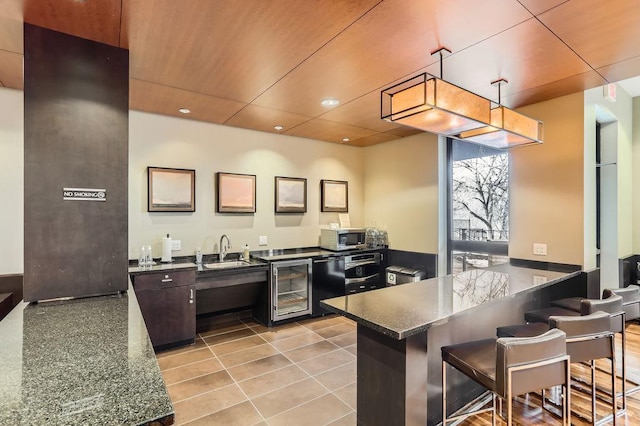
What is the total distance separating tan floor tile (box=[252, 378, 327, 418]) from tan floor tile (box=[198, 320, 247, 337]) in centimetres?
153

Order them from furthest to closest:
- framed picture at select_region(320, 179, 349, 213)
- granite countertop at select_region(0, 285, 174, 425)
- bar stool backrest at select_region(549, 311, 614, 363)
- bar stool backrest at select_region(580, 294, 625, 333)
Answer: framed picture at select_region(320, 179, 349, 213)
bar stool backrest at select_region(580, 294, 625, 333)
bar stool backrest at select_region(549, 311, 614, 363)
granite countertop at select_region(0, 285, 174, 425)

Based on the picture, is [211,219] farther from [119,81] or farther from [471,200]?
[471,200]

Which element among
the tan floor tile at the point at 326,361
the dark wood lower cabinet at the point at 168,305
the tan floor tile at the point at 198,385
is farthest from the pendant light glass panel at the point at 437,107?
the dark wood lower cabinet at the point at 168,305

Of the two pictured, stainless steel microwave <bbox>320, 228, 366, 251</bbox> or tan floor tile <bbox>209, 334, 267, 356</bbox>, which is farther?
stainless steel microwave <bbox>320, 228, 366, 251</bbox>

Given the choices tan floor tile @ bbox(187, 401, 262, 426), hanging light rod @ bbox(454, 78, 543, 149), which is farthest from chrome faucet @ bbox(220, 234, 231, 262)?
hanging light rod @ bbox(454, 78, 543, 149)

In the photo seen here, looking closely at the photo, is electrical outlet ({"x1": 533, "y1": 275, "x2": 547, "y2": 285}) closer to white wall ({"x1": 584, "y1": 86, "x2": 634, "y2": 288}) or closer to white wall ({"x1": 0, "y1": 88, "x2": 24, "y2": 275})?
white wall ({"x1": 584, "y1": 86, "x2": 634, "y2": 288})

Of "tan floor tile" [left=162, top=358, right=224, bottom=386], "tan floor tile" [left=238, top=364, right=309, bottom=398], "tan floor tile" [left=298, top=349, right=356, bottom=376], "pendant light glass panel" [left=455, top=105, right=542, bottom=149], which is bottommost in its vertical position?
"tan floor tile" [left=238, top=364, right=309, bottom=398]

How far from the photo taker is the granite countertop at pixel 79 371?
90cm

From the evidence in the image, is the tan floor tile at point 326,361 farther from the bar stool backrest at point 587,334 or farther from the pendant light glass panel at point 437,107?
the pendant light glass panel at point 437,107

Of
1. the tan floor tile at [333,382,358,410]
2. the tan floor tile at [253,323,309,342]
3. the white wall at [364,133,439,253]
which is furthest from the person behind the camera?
the white wall at [364,133,439,253]

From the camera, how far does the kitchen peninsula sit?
1797 mm

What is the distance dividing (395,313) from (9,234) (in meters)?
3.68

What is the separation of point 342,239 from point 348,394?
2.51 m

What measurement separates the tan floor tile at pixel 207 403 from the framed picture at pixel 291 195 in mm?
2593
